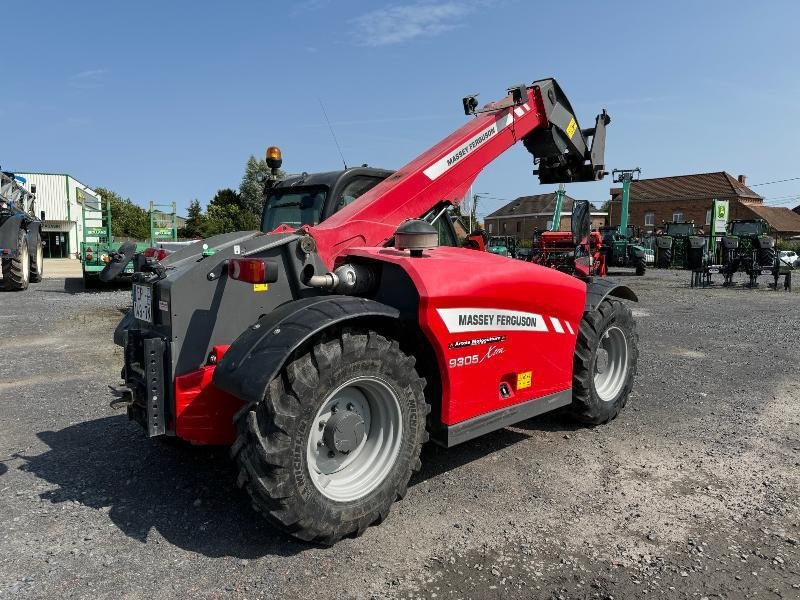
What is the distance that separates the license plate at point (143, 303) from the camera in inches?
126

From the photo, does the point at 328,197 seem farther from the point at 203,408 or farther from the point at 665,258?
the point at 665,258

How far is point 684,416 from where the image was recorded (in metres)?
5.05

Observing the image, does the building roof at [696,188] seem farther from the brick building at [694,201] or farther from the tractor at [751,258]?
the tractor at [751,258]

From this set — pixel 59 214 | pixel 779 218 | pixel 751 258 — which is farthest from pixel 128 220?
Result: pixel 779 218

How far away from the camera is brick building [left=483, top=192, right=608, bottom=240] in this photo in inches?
2608

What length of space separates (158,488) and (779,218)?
212 feet

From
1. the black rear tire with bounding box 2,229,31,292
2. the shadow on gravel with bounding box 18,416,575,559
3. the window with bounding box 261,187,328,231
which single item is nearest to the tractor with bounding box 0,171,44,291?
the black rear tire with bounding box 2,229,31,292

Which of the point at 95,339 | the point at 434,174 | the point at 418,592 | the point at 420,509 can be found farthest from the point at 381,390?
the point at 95,339

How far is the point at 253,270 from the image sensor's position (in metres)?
2.93

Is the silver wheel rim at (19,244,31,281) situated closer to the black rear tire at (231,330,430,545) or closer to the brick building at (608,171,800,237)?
the black rear tire at (231,330,430,545)

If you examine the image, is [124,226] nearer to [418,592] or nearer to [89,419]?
[89,419]

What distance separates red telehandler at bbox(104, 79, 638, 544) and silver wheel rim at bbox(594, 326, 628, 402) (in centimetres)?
92

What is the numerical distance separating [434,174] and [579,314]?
1.48 metres

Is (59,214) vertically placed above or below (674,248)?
above
